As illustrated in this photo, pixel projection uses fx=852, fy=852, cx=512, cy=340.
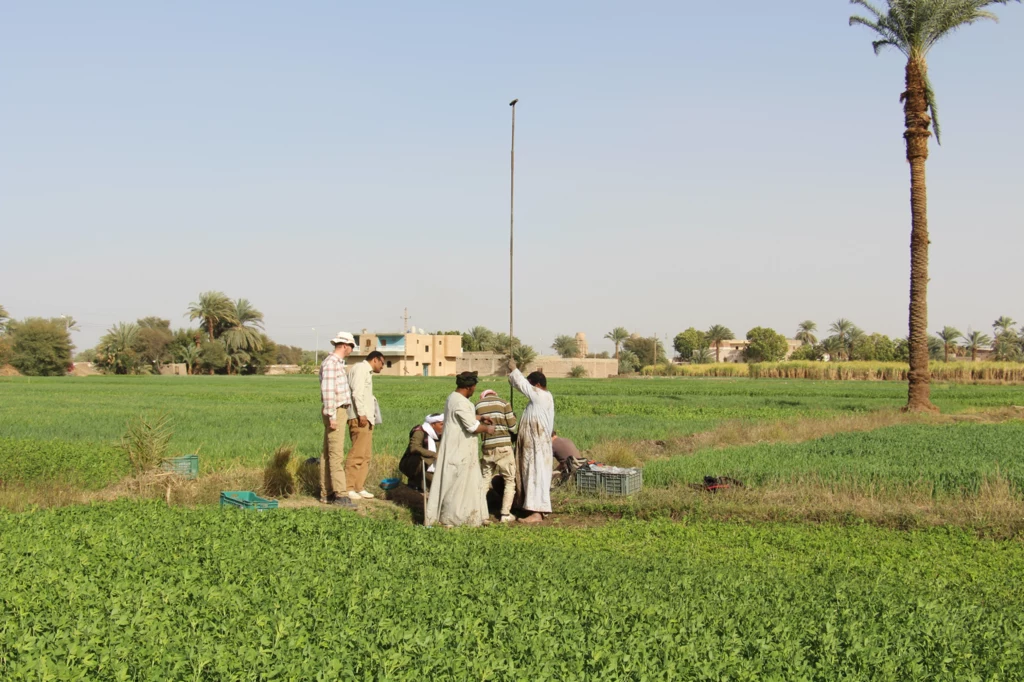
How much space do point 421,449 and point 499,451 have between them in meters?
1.07

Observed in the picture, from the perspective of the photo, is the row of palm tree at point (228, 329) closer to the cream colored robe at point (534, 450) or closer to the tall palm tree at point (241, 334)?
the tall palm tree at point (241, 334)

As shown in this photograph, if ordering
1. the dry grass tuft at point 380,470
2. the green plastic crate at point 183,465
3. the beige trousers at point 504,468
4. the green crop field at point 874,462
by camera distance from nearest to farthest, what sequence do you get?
1. the beige trousers at point 504,468
2. the green crop field at point 874,462
3. the green plastic crate at point 183,465
4. the dry grass tuft at point 380,470

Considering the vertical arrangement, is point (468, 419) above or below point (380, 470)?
above

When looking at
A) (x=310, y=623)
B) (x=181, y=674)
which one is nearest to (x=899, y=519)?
(x=310, y=623)

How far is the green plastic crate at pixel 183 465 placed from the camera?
12.3 metres

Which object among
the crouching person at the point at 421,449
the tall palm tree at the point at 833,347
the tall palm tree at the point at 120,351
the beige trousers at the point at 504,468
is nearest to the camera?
the beige trousers at the point at 504,468

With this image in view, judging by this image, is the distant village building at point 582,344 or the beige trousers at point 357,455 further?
the distant village building at point 582,344

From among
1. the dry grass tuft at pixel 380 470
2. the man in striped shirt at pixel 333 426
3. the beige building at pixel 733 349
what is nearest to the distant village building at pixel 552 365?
the beige building at pixel 733 349

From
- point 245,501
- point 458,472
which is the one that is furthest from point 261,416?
point 458,472

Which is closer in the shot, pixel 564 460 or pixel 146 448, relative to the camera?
pixel 146 448

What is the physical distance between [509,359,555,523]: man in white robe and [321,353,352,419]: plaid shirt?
2.30 m

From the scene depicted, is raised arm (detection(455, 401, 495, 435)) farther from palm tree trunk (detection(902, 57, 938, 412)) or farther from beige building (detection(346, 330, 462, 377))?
beige building (detection(346, 330, 462, 377))

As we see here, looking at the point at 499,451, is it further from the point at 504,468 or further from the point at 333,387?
the point at 333,387

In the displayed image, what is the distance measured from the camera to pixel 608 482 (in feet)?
38.3
